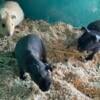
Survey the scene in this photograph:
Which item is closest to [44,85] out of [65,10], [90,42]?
[90,42]

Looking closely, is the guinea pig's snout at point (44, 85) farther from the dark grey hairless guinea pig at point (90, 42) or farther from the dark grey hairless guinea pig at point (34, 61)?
the dark grey hairless guinea pig at point (90, 42)

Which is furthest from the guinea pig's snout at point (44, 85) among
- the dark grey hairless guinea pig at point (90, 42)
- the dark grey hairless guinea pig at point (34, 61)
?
the dark grey hairless guinea pig at point (90, 42)

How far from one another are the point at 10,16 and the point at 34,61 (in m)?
1.54

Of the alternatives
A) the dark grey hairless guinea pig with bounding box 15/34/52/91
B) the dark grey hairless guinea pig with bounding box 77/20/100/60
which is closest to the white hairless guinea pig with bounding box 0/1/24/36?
the dark grey hairless guinea pig with bounding box 15/34/52/91

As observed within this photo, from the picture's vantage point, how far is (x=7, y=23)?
223 inches

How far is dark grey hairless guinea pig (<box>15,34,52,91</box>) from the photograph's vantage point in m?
4.20

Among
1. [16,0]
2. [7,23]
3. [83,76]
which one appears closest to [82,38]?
[83,76]

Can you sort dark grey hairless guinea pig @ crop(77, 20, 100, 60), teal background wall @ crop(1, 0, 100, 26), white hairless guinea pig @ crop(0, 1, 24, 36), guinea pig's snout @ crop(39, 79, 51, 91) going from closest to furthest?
guinea pig's snout @ crop(39, 79, 51, 91)
dark grey hairless guinea pig @ crop(77, 20, 100, 60)
white hairless guinea pig @ crop(0, 1, 24, 36)
teal background wall @ crop(1, 0, 100, 26)

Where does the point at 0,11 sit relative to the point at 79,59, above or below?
above

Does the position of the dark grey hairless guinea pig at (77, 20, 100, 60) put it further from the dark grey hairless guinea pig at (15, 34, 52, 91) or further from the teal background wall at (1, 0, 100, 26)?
the teal background wall at (1, 0, 100, 26)

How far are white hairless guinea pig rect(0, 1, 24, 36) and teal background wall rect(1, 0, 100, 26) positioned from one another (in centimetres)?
28

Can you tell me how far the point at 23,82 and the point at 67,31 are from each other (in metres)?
1.95

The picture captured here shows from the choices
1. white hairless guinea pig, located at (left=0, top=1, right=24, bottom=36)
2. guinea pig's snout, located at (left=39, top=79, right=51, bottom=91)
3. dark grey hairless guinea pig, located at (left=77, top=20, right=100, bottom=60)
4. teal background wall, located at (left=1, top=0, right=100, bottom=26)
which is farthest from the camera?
teal background wall, located at (left=1, top=0, right=100, bottom=26)

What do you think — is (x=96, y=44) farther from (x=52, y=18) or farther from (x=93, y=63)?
(x=52, y=18)
